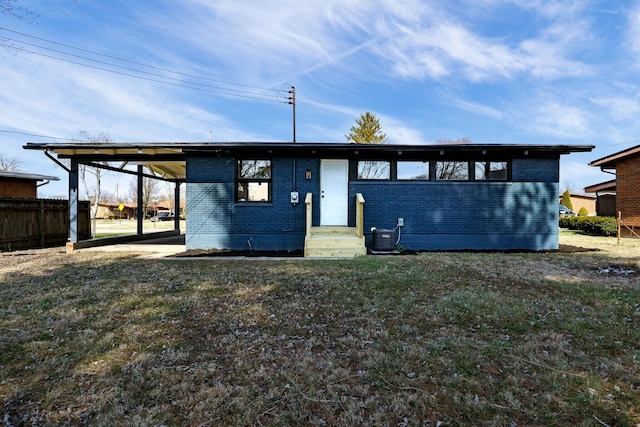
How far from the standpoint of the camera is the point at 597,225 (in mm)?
14602

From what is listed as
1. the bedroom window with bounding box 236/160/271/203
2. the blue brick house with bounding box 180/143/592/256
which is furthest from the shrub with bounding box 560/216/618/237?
the bedroom window with bounding box 236/160/271/203

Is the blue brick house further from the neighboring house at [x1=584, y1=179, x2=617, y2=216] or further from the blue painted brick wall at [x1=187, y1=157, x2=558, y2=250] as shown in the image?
the neighboring house at [x1=584, y1=179, x2=617, y2=216]

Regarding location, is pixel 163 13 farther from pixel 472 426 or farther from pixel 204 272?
pixel 472 426

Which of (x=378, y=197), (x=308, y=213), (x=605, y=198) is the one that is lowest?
(x=308, y=213)

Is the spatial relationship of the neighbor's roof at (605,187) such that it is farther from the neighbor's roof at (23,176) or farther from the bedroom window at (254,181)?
the neighbor's roof at (23,176)

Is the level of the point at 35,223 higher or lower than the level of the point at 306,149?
lower

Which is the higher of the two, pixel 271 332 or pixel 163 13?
pixel 163 13

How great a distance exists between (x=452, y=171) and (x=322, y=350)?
8147 mm

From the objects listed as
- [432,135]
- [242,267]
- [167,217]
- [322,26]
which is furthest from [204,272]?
[167,217]

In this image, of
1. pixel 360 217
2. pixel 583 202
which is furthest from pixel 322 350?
pixel 583 202

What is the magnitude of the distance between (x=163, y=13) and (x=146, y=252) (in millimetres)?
8761

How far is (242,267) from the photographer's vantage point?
22.3 feet

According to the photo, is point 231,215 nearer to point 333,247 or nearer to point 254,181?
A: point 254,181

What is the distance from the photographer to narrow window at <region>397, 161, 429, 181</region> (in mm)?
9523
